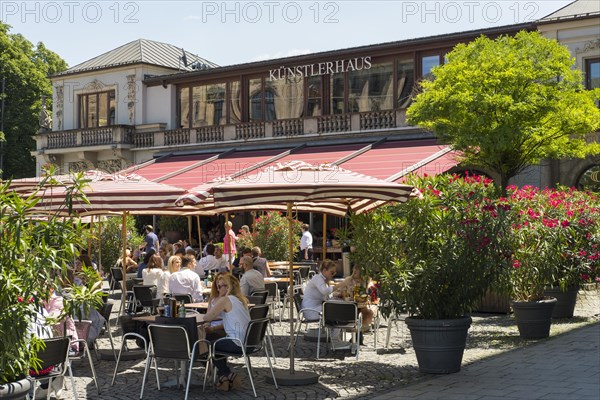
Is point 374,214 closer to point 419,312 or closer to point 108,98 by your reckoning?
point 419,312

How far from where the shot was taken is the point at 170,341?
30.5 ft

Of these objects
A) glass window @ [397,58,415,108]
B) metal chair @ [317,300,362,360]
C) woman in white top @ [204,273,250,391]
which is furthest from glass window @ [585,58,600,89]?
woman in white top @ [204,273,250,391]

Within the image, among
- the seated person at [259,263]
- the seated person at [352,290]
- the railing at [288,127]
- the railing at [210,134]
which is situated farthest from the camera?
the railing at [210,134]

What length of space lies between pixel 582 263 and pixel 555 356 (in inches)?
144

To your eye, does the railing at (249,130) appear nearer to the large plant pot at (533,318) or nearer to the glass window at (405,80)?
the glass window at (405,80)

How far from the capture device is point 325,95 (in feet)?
103

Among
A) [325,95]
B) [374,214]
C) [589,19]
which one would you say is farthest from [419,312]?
[325,95]

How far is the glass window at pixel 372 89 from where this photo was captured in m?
29.9

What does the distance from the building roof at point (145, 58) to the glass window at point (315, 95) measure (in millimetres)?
7995

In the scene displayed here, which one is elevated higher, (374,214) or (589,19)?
(589,19)

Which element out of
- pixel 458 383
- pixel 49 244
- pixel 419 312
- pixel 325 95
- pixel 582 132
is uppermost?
pixel 325 95

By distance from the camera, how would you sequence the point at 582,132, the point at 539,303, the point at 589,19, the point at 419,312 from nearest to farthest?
the point at 419,312 < the point at 539,303 < the point at 582,132 < the point at 589,19

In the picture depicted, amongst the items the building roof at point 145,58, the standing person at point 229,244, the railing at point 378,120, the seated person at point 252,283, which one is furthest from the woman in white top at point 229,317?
the building roof at point 145,58

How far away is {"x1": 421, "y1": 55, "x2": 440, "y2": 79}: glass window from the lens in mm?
28500
